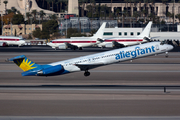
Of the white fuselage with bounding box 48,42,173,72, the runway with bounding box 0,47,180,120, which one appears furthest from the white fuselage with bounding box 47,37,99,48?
the white fuselage with bounding box 48,42,173,72

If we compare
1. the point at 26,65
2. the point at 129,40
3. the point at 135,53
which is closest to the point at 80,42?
the point at 129,40

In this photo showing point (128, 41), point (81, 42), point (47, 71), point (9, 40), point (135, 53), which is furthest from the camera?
point (9, 40)

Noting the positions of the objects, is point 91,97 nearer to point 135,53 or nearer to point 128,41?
→ point 135,53

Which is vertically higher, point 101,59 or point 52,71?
point 101,59

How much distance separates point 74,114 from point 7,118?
5.86 meters

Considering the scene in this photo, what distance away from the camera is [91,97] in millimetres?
32062

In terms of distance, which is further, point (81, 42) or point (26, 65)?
point (81, 42)

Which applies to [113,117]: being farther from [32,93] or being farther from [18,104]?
[32,93]

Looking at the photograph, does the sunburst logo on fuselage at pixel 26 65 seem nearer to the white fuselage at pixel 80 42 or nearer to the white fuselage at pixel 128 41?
the white fuselage at pixel 80 42

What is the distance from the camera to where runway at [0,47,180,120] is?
26.6 metres

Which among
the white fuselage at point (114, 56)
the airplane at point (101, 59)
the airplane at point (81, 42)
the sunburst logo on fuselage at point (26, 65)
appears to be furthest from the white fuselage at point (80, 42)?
the sunburst logo on fuselage at point (26, 65)

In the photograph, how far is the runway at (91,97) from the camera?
26.6 m

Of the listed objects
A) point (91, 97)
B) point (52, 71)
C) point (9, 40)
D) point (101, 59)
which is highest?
point (9, 40)

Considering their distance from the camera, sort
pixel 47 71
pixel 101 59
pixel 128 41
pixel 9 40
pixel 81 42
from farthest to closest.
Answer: pixel 9 40 < pixel 128 41 < pixel 81 42 < pixel 101 59 < pixel 47 71
